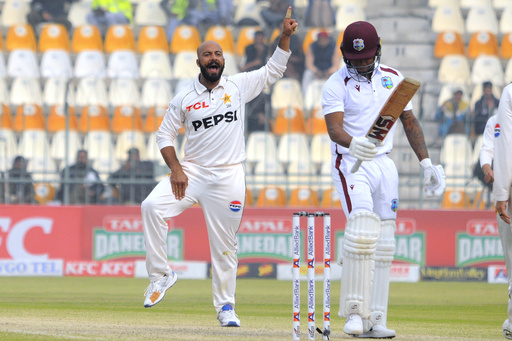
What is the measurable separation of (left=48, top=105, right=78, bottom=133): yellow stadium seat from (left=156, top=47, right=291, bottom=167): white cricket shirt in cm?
788

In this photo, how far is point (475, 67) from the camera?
1719 cm

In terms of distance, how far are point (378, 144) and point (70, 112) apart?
9813 mm

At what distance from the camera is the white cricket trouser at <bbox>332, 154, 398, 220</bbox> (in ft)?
20.9

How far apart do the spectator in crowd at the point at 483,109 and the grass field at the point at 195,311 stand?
254 cm

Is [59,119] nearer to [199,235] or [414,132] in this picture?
[199,235]

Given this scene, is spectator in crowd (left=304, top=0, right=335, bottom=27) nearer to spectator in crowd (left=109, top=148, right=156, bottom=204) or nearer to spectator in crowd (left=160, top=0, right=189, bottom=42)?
spectator in crowd (left=160, top=0, right=189, bottom=42)

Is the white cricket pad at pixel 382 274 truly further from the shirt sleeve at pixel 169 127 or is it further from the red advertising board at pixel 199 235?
the red advertising board at pixel 199 235

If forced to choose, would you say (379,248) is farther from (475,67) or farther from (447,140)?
(475,67)

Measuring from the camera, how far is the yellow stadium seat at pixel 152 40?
59.9 ft

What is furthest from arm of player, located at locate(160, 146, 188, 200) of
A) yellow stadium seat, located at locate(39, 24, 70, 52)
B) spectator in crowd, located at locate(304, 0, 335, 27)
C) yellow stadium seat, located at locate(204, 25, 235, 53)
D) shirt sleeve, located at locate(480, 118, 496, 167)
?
yellow stadium seat, located at locate(39, 24, 70, 52)

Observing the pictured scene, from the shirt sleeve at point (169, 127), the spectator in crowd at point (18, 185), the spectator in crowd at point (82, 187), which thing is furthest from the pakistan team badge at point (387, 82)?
the spectator in crowd at point (18, 185)

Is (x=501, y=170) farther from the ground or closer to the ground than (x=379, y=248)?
farther from the ground

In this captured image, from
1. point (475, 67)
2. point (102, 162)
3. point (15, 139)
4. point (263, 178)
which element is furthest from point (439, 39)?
point (15, 139)

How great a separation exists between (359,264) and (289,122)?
9.12 m
